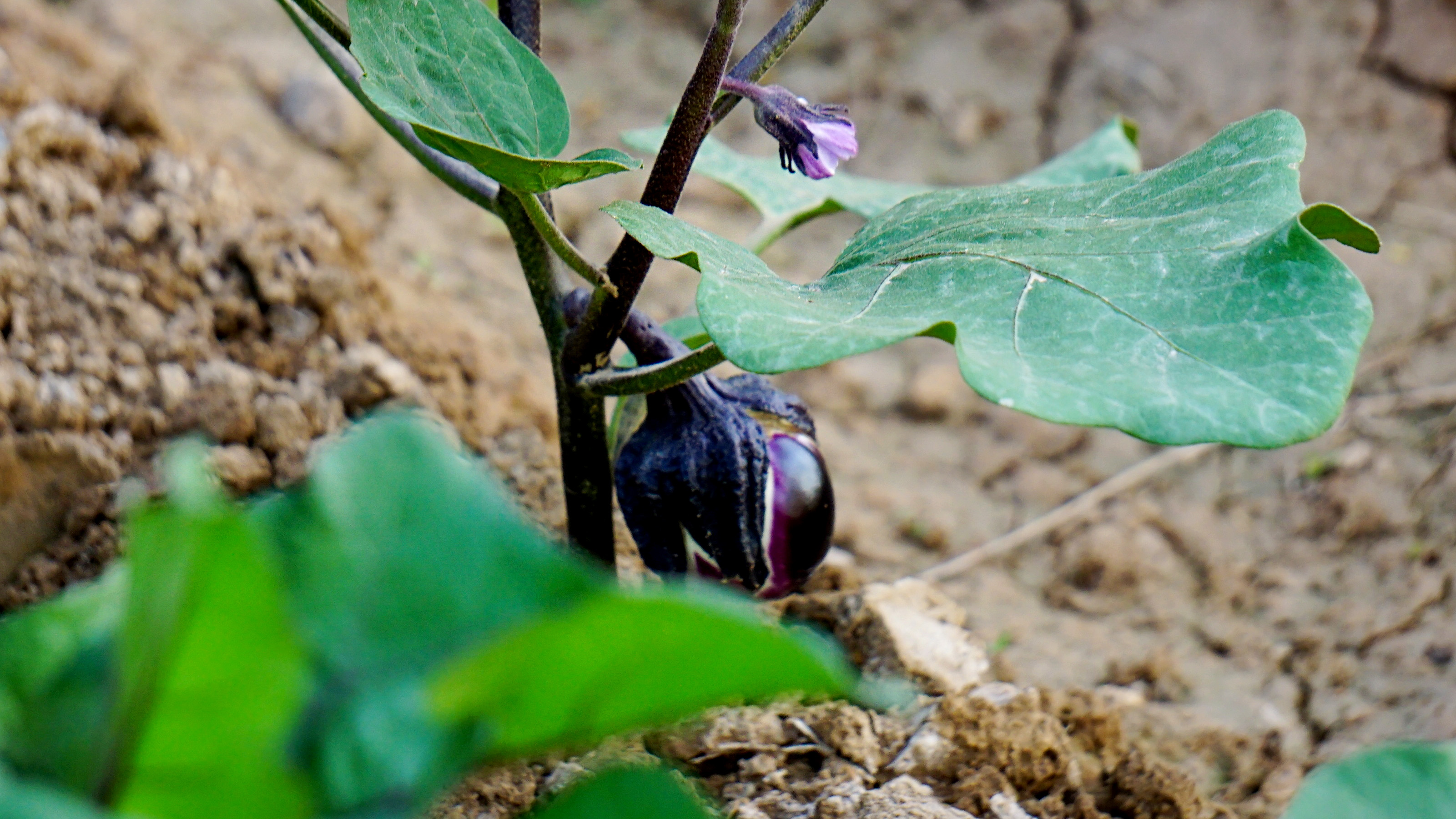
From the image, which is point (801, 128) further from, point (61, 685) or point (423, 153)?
point (61, 685)

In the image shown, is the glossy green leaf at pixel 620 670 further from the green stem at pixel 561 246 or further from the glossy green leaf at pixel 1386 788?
the green stem at pixel 561 246

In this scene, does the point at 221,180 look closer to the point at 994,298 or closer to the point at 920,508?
the point at 920,508

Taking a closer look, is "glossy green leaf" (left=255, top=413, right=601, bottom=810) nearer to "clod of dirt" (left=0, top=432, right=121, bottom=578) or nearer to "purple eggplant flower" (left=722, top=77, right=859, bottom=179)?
"purple eggplant flower" (left=722, top=77, right=859, bottom=179)

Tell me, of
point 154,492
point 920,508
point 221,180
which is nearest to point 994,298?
point 154,492

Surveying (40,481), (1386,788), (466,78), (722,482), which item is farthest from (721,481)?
(40,481)

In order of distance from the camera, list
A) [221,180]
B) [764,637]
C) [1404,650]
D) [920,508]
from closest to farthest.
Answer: [764,637] → [1404,650] → [221,180] → [920,508]
